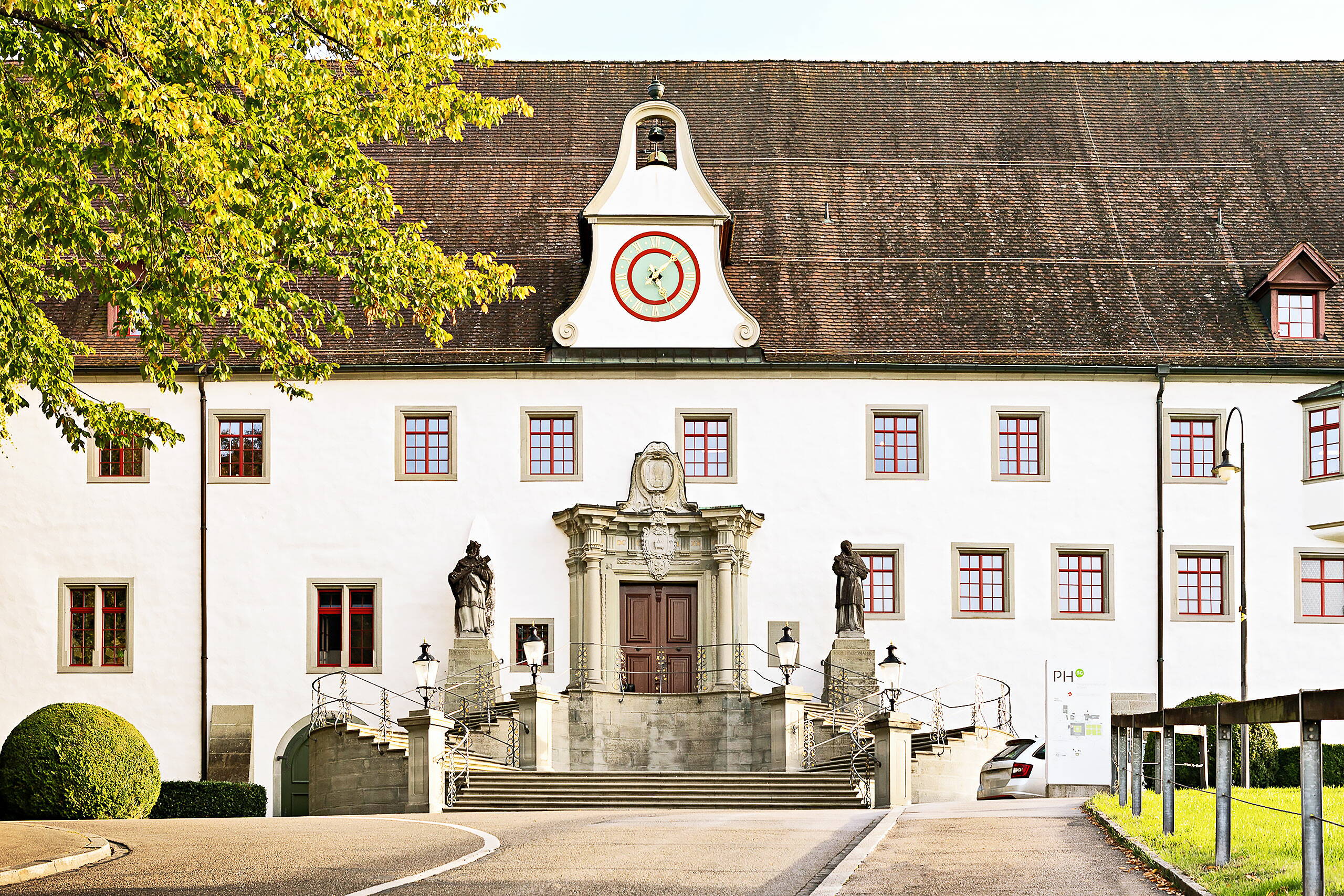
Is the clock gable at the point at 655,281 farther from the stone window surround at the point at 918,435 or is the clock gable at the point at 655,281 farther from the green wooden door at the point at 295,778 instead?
the green wooden door at the point at 295,778

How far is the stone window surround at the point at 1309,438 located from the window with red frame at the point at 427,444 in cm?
1566

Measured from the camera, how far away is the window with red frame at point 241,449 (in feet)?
104

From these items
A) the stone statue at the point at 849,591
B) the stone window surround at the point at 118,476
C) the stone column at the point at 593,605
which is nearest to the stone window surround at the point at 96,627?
the stone window surround at the point at 118,476

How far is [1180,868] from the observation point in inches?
438

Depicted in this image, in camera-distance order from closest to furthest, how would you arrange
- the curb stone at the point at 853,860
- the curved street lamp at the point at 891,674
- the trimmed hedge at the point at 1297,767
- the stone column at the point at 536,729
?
the curb stone at the point at 853,860 → the trimmed hedge at the point at 1297,767 → the stone column at the point at 536,729 → the curved street lamp at the point at 891,674

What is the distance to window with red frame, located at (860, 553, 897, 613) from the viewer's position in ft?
103

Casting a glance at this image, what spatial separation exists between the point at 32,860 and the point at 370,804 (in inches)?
494

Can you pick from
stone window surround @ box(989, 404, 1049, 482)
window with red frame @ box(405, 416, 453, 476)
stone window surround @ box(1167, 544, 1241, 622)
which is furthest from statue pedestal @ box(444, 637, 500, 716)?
stone window surround @ box(1167, 544, 1241, 622)

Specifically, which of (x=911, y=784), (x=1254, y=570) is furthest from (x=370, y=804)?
(x=1254, y=570)

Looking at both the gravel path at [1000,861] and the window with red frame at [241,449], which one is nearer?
the gravel path at [1000,861]

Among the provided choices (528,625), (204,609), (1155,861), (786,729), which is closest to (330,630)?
(204,609)

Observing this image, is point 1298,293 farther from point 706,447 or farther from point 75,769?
point 75,769

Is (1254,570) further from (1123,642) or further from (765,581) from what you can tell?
(765,581)

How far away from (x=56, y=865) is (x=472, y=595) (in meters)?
17.0
